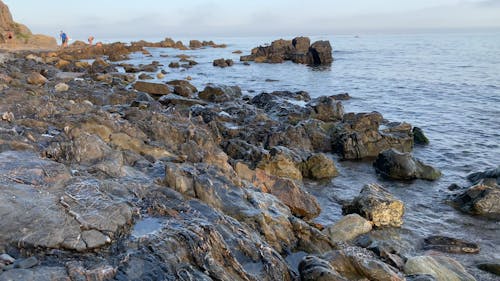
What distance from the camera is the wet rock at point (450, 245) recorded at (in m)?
9.74

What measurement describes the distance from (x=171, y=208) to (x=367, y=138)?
12964mm

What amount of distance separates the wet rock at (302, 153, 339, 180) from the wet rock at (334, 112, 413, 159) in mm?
2634

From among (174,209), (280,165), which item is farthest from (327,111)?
(174,209)

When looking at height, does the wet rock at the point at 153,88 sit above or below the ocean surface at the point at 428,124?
above

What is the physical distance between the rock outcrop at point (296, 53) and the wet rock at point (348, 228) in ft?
193

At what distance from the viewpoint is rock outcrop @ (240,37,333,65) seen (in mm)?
67312

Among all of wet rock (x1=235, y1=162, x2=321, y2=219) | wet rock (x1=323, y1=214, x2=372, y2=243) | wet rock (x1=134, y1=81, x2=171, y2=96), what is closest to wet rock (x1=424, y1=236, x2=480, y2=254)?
wet rock (x1=323, y1=214, x2=372, y2=243)

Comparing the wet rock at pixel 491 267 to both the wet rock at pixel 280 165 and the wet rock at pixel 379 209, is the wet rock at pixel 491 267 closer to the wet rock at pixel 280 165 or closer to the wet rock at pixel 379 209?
the wet rock at pixel 379 209

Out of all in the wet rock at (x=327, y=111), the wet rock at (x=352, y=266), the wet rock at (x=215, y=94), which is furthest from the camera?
the wet rock at (x=215, y=94)

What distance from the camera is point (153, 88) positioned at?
91.2ft

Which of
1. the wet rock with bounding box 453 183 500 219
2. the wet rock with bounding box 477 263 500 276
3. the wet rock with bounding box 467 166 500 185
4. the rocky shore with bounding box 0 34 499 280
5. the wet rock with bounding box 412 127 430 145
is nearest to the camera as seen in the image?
the rocky shore with bounding box 0 34 499 280

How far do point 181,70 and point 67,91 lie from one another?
28280 millimetres

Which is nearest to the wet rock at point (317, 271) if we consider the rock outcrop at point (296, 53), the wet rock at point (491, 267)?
the wet rock at point (491, 267)

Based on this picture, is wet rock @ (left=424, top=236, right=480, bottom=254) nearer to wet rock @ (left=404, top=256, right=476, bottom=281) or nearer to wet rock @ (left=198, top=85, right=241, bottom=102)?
wet rock @ (left=404, top=256, right=476, bottom=281)
